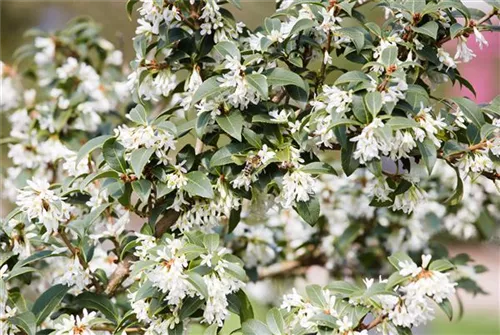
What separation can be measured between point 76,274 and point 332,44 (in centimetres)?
60

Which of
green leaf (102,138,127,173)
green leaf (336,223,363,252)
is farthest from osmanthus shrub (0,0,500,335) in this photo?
green leaf (336,223,363,252)

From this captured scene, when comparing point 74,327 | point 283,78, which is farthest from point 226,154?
point 74,327

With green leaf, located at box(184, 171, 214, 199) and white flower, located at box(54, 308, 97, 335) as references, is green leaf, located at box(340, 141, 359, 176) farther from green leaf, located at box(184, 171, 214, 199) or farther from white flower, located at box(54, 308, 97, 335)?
white flower, located at box(54, 308, 97, 335)

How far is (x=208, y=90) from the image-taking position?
1.18 m

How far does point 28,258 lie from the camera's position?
1303 mm

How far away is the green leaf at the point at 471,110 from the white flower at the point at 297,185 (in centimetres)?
27

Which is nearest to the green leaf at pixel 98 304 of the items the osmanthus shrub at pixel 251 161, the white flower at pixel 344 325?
the osmanthus shrub at pixel 251 161

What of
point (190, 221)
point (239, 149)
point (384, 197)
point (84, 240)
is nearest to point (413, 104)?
point (384, 197)

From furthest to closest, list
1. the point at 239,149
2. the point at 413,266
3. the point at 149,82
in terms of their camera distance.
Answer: the point at 149,82 → the point at 239,149 → the point at 413,266

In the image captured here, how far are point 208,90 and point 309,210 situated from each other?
248 mm

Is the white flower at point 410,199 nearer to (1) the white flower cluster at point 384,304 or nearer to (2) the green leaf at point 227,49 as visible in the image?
(1) the white flower cluster at point 384,304

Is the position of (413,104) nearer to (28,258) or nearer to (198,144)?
(198,144)

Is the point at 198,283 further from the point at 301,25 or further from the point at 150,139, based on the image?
the point at 301,25

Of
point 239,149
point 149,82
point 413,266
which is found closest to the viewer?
point 413,266
